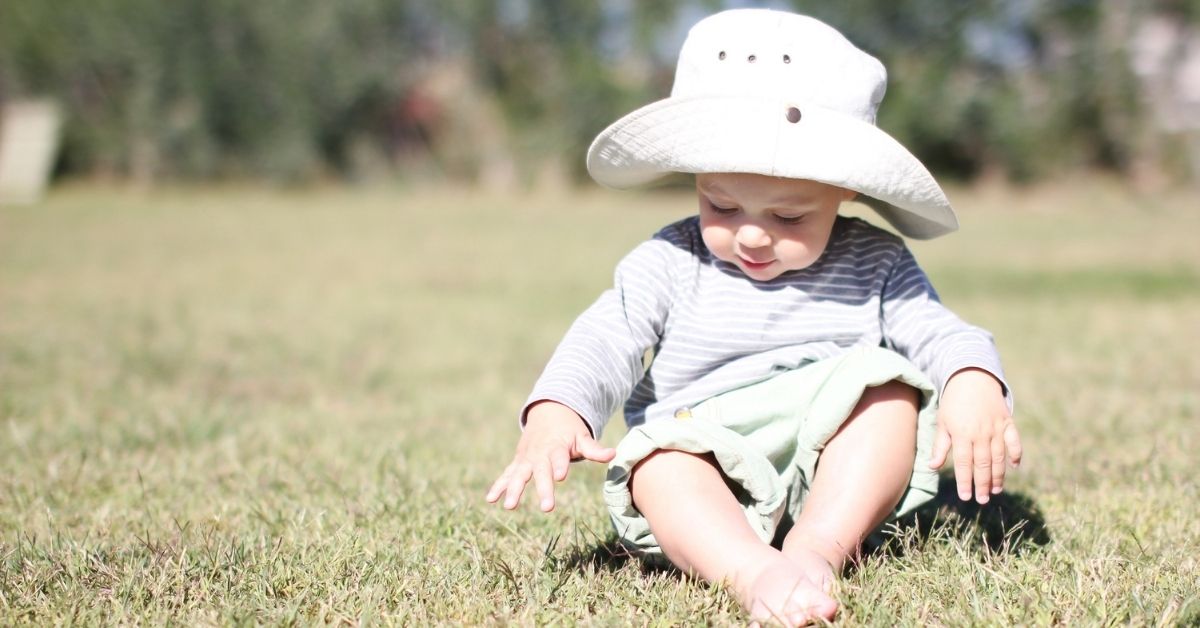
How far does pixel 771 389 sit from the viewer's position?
2201 mm

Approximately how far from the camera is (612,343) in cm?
220

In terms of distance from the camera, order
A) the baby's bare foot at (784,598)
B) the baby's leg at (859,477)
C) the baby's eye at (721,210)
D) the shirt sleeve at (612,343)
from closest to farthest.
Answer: the baby's bare foot at (784,598), the baby's leg at (859,477), the shirt sleeve at (612,343), the baby's eye at (721,210)

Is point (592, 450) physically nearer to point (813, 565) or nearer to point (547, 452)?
point (547, 452)

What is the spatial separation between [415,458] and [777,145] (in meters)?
1.55

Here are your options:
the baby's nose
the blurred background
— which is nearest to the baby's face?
the baby's nose

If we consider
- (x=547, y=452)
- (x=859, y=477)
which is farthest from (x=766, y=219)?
(x=547, y=452)

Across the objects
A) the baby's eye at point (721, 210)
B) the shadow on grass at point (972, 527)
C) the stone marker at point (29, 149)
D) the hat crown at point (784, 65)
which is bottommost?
the stone marker at point (29, 149)

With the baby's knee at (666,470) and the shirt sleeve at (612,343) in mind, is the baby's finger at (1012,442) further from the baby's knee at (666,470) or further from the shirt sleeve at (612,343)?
the shirt sleeve at (612,343)

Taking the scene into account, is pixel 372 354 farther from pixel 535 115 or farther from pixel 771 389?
pixel 535 115

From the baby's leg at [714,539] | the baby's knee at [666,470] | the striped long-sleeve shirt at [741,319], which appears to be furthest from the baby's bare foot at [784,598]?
the striped long-sleeve shirt at [741,319]

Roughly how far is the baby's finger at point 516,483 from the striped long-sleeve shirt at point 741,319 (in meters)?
0.34

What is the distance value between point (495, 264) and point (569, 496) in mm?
6911

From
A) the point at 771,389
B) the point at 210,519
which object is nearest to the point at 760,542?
the point at 771,389

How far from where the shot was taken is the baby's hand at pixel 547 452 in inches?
71.7
